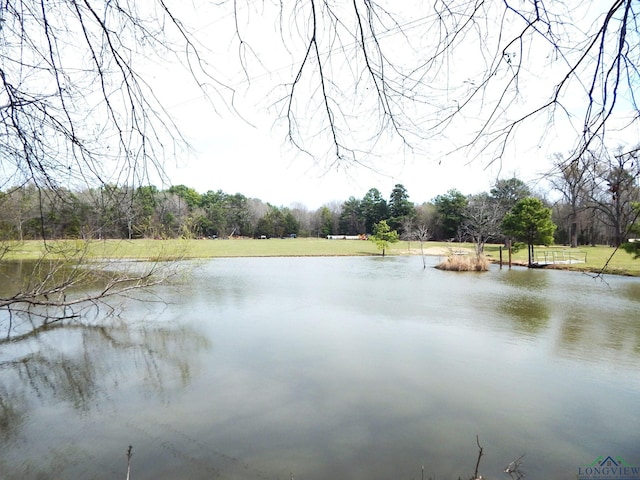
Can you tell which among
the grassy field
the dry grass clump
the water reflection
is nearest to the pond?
the water reflection

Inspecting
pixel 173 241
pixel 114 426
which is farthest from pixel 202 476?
pixel 173 241

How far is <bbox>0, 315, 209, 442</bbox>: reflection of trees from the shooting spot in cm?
438

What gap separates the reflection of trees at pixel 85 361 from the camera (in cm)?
438

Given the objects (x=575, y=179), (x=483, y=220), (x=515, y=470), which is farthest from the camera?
(x=483, y=220)

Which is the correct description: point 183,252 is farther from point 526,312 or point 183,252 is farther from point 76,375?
point 526,312

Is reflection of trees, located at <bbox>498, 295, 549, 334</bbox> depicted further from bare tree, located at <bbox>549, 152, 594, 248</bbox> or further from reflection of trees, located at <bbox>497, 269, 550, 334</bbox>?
bare tree, located at <bbox>549, 152, 594, 248</bbox>

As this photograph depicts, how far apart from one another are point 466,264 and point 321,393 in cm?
1433

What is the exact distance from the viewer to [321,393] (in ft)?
14.4

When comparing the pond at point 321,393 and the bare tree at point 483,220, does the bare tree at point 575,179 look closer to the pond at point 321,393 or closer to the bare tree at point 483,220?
the pond at point 321,393

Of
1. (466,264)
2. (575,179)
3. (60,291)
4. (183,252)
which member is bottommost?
(466,264)

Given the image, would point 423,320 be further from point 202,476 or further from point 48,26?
point 48,26

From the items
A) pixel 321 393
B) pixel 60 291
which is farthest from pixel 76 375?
pixel 321 393

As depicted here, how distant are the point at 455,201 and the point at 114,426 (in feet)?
103

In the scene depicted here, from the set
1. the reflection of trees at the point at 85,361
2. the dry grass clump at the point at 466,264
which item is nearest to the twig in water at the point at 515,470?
the reflection of trees at the point at 85,361
